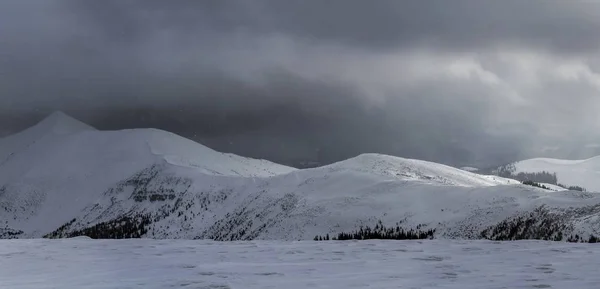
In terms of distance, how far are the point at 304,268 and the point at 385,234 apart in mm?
109766

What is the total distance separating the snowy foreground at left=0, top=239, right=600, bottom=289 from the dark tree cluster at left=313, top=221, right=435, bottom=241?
279ft

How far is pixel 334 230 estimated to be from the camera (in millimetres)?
153250

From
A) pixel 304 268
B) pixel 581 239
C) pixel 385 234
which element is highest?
pixel 385 234

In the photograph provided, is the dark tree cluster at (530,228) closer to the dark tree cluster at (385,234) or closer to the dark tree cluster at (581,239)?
the dark tree cluster at (581,239)

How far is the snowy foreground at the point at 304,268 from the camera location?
22.9m

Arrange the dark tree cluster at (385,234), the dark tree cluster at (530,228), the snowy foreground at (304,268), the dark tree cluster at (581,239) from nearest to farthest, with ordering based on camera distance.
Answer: the snowy foreground at (304,268)
the dark tree cluster at (581,239)
the dark tree cluster at (530,228)
the dark tree cluster at (385,234)

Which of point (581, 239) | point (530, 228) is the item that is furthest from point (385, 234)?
point (581, 239)

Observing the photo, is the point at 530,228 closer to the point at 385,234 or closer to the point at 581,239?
the point at 581,239

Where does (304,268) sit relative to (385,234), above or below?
below

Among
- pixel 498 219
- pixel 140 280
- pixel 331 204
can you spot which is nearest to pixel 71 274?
pixel 140 280

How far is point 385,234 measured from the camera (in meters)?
135

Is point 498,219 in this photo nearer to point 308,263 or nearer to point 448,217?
point 448,217

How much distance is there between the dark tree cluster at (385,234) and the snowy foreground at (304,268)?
84891 millimetres

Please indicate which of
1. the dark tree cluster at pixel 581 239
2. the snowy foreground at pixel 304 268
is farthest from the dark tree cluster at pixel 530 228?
the snowy foreground at pixel 304 268
